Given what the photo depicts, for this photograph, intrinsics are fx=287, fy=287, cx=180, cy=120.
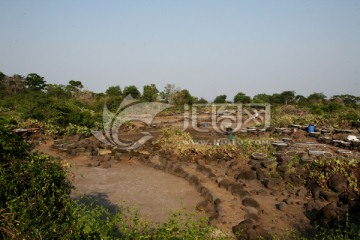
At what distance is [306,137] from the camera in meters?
15.4

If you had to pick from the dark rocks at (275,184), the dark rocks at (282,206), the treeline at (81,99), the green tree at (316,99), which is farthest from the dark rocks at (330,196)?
the green tree at (316,99)

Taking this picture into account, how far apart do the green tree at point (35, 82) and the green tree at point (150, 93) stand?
21.0 meters

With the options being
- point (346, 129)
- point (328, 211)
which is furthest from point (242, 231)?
point (346, 129)

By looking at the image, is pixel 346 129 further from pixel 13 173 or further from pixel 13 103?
pixel 13 103

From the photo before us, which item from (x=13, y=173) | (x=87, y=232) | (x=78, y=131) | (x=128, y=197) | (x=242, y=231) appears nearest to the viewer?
(x=87, y=232)

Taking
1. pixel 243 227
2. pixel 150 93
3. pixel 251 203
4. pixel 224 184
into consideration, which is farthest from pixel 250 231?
pixel 150 93

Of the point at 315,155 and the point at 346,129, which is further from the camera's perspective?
the point at 346,129

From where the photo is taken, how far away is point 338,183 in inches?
291

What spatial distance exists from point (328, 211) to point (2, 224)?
5.74 m

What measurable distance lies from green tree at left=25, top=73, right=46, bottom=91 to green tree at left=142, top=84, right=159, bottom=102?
20984mm

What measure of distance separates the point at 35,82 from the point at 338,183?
53572 mm

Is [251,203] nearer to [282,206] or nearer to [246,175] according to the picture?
[282,206]

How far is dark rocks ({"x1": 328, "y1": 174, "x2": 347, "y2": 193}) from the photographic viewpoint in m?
7.34

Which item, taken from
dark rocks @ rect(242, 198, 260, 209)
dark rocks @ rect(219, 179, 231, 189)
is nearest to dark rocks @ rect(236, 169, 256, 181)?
dark rocks @ rect(219, 179, 231, 189)
